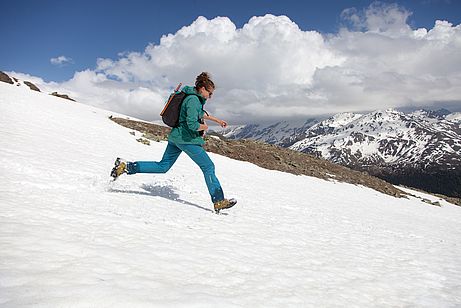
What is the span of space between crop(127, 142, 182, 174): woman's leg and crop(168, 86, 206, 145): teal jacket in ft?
1.74

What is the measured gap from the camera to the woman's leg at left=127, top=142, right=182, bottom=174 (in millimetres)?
8234

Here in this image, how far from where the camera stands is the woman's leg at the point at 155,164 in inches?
324

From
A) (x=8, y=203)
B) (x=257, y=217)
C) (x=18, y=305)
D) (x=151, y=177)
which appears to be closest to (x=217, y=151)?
(x=151, y=177)

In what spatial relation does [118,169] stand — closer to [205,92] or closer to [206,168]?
[206,168]

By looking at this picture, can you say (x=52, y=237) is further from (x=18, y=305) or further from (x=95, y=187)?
(x=95, y=187)

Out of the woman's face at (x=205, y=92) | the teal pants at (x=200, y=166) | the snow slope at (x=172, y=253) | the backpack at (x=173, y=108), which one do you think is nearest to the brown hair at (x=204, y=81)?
the woman's face at (x=205, y=92)

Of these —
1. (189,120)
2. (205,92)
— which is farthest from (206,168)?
(205,92)

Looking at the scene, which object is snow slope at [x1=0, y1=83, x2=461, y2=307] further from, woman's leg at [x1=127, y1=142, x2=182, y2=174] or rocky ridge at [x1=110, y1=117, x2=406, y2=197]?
rocky ridge at [x1=110, y1=117, x2=406, y2=197]

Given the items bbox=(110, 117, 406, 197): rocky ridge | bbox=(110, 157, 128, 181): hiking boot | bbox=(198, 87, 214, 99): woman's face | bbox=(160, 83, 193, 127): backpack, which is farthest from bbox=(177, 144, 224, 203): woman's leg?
bbox=(110, 117, 406, 197): rocky ridge

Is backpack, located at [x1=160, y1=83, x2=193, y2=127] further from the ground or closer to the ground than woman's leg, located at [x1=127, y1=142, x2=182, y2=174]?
further from the ground

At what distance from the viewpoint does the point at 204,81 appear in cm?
798

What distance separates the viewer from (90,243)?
4.09m

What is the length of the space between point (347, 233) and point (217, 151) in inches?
766

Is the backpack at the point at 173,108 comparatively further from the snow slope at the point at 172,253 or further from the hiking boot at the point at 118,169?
the snow slope at the point at 172,253
